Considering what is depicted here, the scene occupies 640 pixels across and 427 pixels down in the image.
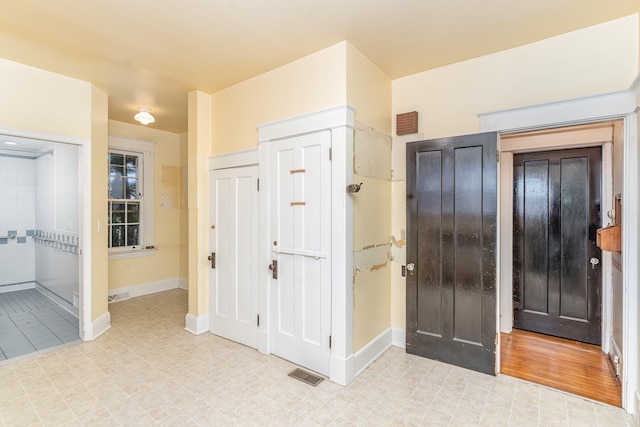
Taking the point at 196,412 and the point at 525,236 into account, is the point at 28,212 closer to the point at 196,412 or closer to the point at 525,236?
the point at 196,412

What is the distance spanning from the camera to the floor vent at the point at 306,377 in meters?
2.65

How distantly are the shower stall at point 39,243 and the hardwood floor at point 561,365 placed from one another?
15.9 feet

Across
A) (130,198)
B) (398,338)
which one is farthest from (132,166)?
(398,338)

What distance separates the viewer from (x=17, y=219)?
5516mm

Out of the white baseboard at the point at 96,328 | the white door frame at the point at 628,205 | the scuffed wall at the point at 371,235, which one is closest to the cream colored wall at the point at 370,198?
the scuffed wall at the point at 371,235

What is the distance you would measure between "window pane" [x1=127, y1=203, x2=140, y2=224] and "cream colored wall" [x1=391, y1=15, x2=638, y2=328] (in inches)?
183

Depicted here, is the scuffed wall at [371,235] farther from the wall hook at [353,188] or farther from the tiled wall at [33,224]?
the tiled wall at [33,224]

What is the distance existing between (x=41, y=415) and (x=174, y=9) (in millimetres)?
3112

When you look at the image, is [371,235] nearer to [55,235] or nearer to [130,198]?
[130,198]

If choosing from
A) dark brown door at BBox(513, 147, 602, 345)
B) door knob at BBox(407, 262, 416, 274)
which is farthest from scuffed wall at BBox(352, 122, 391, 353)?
dark brown door at BBox(513, 147, 602, 345)

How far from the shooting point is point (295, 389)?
8.38 ft

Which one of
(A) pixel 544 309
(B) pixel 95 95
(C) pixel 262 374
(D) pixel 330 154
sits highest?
(B) pixel 95 95

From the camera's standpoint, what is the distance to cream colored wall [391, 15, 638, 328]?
7.84 ft

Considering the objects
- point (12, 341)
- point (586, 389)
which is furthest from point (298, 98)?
point (12, 341)
